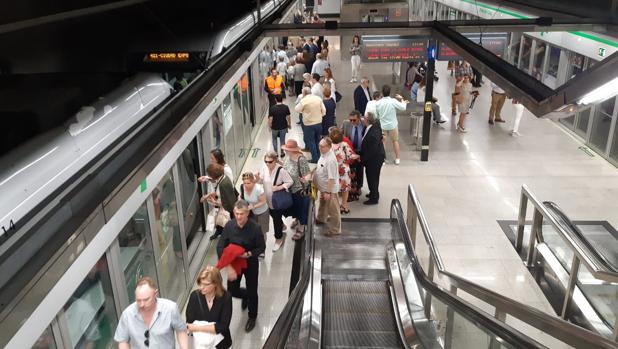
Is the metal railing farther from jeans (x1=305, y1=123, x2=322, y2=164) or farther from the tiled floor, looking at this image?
jeans (x1=305, y1=123, x2=322, y2=164)

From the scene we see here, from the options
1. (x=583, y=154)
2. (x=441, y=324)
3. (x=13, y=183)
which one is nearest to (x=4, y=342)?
(x=13, y=183)

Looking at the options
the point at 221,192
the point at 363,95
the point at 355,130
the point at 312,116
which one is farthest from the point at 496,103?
the point at 221,192

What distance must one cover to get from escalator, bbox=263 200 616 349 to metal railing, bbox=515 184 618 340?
918 millimetres

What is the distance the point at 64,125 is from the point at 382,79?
16.4m

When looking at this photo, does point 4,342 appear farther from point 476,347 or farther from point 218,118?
point 218,118

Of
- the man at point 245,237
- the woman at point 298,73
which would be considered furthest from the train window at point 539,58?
the man at point 245,237

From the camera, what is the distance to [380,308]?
6.18 m

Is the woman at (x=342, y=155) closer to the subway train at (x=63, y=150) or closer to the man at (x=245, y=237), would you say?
the man at (x=245, y=237)

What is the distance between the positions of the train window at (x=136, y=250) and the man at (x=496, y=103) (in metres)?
10.5

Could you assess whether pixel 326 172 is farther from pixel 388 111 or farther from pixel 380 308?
pixel 388 111

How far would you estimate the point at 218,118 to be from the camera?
8461 mm

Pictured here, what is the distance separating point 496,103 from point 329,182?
8.02 meters

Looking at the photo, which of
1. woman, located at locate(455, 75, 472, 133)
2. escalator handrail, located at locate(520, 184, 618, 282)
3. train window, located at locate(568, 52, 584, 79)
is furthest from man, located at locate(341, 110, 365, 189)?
train window, located at locate(568, 52, 584, 79)

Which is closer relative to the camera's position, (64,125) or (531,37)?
(64,125)
